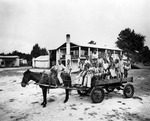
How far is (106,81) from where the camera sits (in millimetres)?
6605

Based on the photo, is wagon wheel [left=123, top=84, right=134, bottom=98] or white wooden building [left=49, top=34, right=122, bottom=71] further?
white wooden building [left=49, top=34, right=122, bottom=71]

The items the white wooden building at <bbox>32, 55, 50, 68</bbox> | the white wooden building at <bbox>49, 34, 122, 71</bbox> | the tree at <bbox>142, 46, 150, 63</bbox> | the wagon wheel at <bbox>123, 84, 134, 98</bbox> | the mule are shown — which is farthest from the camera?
the tree at <bbox>142, 46, 150, 63</bbox>

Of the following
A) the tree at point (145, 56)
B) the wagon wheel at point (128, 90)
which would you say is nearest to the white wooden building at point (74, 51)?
the wagon wheel at point (128, 90)

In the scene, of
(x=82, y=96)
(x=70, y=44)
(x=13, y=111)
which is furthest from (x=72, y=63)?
(x=13, y=111)

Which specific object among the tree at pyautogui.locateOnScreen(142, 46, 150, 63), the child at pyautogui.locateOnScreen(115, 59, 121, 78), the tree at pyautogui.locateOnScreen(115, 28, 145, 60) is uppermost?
the tree at pyautogui.locateOnScreen(115, 28, 145, 60)

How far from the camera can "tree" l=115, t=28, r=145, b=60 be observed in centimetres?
4575

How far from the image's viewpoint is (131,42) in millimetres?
46500

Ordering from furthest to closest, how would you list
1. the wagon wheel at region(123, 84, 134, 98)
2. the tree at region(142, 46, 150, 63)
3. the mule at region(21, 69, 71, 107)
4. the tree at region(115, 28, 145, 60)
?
1. the tree at region(142, 46, 150, 63)
2. the tree at region(115, 28, 145, 60)
3. the wagon wheel at region(123, 84, 134, 98)
4. the mule at region(21, 69, 71, 107)

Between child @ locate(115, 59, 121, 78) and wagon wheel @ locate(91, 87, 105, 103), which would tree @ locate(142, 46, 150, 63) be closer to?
child @ locate(115, 59, 121, 78)

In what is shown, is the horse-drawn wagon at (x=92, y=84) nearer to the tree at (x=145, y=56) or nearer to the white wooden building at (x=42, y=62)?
the white wooden building at (x=42, y=62)

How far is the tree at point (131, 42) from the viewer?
45750 mm

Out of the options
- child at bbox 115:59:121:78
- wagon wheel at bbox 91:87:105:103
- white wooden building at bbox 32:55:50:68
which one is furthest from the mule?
white wooden building at bbox 32:55:50:68

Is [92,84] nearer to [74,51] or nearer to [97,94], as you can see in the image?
[97,94]

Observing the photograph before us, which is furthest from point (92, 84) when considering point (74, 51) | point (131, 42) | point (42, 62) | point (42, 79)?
point (131, 42)
